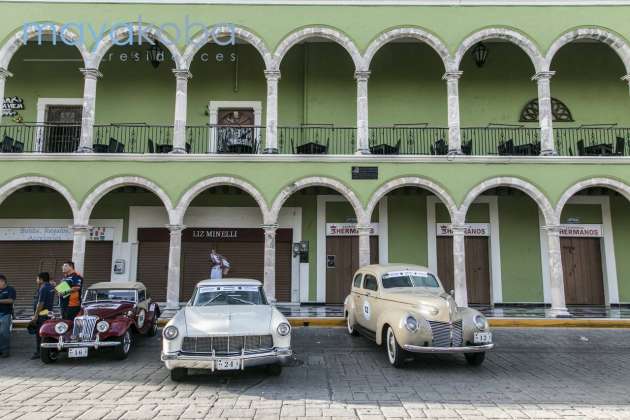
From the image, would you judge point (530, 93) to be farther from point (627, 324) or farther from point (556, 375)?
point (556, 375)

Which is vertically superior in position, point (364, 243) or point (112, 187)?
point (112, 187)

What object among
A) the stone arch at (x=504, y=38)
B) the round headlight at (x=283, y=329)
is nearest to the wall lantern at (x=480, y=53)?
the stone arch at (x=504, y=38)

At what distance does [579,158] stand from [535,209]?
299cm

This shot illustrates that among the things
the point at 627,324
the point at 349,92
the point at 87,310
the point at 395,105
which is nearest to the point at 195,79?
the point at 349,92

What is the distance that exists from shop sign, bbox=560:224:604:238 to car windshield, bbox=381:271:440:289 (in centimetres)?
936

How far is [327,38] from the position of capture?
45.2ft

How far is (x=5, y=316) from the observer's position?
26.3 ft

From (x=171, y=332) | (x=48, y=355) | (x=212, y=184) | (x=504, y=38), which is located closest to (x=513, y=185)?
(x=504, y=38)

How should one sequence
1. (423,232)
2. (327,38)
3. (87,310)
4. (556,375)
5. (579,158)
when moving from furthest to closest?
(423,232), (327,38), (579,158), (87,310), (556,375)

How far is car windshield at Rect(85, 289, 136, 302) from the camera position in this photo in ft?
29.1

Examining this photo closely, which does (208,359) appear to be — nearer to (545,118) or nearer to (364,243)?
(364,243)

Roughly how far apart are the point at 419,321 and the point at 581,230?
1162 centimetres

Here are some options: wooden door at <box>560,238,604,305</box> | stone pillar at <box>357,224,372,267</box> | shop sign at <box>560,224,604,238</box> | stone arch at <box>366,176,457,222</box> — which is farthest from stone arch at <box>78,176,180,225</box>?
wooden door at <box>560,238,604,305</box>

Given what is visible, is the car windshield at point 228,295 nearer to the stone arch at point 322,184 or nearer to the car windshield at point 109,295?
the car windshield at point 109,295
